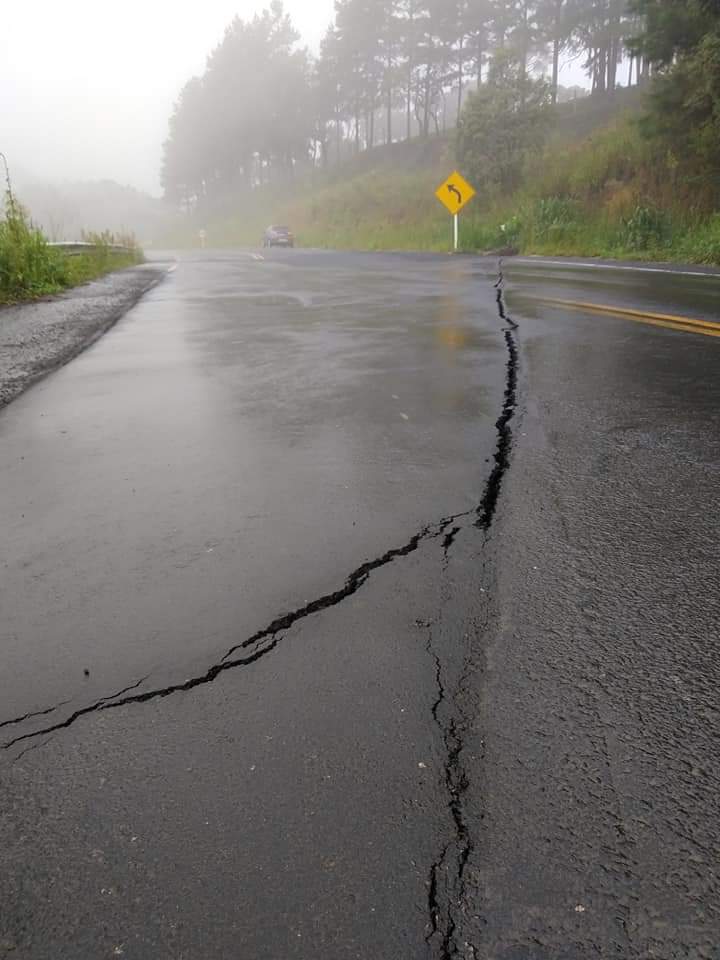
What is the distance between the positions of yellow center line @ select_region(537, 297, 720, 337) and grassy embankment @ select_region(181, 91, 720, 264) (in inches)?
273

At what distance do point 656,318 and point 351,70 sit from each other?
205ft

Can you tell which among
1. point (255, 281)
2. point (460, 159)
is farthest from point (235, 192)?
point (255, 281)

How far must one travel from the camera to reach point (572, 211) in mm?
19859

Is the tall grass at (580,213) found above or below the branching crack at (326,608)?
Result: above

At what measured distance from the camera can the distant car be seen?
3850 cm

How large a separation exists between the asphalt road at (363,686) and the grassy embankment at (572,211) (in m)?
12.9

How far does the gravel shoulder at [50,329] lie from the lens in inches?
231

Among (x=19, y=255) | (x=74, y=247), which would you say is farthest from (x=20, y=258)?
(x=74, y=247)

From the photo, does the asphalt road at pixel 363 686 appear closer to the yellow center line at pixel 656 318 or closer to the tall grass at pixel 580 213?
the yellow center line at pixel 656 318

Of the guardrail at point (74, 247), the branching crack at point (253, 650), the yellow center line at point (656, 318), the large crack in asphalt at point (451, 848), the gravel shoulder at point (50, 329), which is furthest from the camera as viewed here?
the guardrail at point (74, 247)

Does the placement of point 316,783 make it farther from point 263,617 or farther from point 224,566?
point 224,566

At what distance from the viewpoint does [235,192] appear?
81.9m

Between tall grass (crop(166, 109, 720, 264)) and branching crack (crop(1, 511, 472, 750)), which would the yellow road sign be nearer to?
tall grass (crop(166, 109, 720, 264))

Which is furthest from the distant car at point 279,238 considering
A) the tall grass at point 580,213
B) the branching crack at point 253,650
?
the branching crack at point 253,650
